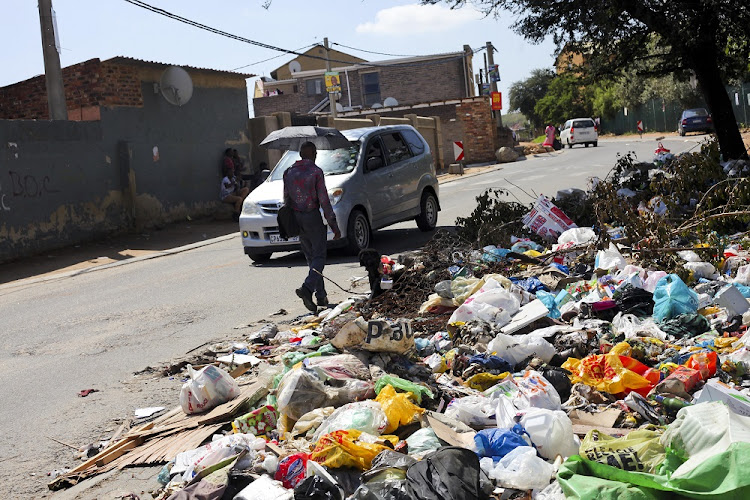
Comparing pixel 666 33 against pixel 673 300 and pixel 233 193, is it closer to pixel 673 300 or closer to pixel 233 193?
pixel 673 300

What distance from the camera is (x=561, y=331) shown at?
6.30 meters

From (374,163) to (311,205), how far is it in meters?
4.47

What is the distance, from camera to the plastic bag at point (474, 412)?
485cm

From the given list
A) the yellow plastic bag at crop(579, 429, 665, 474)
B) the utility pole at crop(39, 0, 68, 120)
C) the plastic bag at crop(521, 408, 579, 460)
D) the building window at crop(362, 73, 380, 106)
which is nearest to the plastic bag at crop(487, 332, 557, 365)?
the plastic bag at crop(521, 408, 579, 460)

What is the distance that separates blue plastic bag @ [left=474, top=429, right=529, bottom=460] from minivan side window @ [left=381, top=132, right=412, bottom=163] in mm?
9514

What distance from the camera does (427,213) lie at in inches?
571

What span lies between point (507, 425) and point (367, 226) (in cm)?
832

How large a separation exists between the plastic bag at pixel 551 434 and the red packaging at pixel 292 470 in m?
1.20

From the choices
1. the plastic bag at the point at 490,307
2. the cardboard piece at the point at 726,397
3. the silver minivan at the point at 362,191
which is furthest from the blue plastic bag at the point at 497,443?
the silver minivan at the point at 362,191

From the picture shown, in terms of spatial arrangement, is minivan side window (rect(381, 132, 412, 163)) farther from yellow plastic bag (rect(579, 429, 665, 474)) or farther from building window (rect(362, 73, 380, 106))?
building window (rect(362, 73, 380, 106))

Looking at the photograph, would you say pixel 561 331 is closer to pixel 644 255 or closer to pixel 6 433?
pixel 644 255

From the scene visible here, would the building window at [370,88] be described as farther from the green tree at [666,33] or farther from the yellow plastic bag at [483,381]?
the yellow plastic bag at [483,381]

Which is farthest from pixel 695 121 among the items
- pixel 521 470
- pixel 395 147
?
pixel 521 470

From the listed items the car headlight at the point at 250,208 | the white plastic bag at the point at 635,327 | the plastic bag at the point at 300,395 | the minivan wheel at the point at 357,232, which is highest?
the car headlight at the point at 250,208
